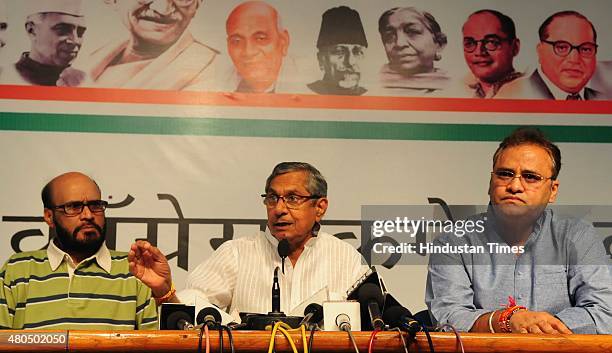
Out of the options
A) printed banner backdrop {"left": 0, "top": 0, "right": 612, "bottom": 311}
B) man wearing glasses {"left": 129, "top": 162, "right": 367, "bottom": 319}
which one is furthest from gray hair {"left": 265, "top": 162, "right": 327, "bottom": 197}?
printed banner backdrop {"left": 0, "top": 0, "right": 612, "bottom": 311}

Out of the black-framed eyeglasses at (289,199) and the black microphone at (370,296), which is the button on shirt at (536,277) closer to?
the black microphone at (370,296)

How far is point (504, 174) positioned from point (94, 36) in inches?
67.1

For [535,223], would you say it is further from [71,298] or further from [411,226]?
[71,298]

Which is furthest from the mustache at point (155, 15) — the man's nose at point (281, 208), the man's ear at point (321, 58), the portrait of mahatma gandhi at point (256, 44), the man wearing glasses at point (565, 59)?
the man wearing glasses at point (565, 59)

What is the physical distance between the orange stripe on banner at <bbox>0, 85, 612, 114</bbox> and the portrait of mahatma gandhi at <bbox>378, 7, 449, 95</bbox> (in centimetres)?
6

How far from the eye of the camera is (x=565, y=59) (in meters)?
3.51

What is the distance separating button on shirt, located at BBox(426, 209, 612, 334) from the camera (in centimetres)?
242

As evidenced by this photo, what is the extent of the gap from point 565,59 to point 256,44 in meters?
1.24

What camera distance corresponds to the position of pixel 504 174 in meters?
2.64

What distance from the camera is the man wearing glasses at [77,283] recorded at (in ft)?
8.61

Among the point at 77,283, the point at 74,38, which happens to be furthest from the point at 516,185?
the point at 74,38

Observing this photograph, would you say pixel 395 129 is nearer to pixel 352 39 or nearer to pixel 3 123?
pixel 352 39

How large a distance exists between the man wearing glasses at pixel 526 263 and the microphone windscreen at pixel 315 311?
1.31ft

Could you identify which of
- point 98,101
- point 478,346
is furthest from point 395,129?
point 478,346
